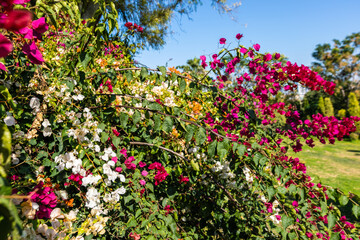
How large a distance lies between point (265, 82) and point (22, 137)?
6.83 ft

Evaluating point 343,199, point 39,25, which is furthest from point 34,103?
point 343,199

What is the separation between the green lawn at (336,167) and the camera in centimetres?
640

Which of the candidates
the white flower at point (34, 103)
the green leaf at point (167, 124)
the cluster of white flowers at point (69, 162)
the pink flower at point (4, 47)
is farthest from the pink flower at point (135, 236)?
the pink flower at point (4, 47)

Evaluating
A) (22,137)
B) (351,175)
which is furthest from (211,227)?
(351,175)

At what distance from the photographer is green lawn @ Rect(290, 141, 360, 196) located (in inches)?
252

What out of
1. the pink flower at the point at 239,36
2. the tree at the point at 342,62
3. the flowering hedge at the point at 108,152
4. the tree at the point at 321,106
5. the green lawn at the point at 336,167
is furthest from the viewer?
the tree at the point at 342,62

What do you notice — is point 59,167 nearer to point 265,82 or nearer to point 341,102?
point 265,82

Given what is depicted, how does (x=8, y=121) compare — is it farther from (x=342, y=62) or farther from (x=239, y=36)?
(x=342, y=62)

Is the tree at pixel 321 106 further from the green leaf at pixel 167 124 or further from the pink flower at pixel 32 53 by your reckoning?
the pink flower at pixel 32 53

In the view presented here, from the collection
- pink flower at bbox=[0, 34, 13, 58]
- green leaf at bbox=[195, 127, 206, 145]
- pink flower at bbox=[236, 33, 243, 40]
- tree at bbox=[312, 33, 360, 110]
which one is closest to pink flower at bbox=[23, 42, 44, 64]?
pink flower at bbox=[0, 34, 13, 58]

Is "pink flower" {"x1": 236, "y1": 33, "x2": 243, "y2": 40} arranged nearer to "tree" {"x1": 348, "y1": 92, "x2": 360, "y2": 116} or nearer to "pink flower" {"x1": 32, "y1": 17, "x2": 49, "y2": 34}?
"pink flower" {"x1": 32, "y1": 17, "x2": 49, "y2": 34}

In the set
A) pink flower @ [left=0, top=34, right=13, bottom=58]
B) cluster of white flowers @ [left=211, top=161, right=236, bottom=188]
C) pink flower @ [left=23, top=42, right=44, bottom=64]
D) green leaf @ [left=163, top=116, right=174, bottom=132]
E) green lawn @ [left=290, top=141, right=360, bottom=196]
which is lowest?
green lawn @ [left=290, top=141, right=360, bottom=196]

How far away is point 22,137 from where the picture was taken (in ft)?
4.37

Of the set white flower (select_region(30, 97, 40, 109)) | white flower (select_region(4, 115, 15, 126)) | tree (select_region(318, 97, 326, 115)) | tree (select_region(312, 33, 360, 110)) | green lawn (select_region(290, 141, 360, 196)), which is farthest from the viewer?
tree (select_region(312, 33, 360, 110))
